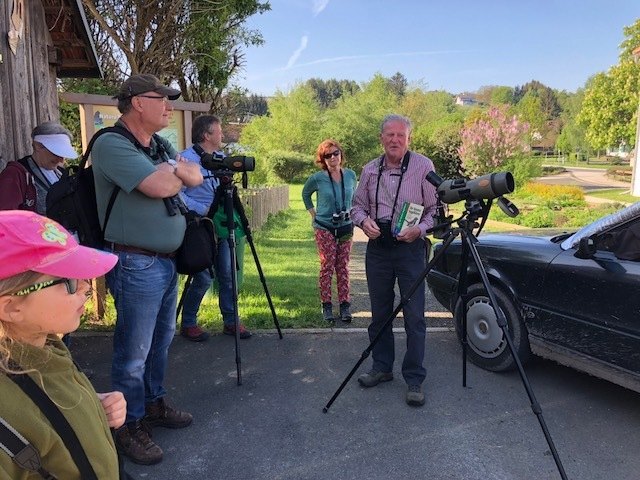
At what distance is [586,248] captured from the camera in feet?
11.1

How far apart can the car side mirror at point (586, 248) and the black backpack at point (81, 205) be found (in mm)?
2819

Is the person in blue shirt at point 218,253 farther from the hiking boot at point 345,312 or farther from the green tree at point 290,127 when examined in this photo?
the green tree at point 290,127

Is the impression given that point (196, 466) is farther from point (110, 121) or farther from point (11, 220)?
point (110, 121)

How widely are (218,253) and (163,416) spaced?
1.79 m

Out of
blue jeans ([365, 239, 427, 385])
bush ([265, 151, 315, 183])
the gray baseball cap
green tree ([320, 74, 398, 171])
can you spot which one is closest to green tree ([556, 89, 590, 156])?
green tree ([320, 74, 398, 171])

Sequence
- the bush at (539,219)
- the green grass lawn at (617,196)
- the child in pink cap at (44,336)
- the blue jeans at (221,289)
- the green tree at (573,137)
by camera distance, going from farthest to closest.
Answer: the green tree at (573,137), the green grass lawn at (617,196), the bush at (539,219), the blue jeans at (221,289), the child in pink cap at (44,336)

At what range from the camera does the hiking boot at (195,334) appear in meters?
4.77

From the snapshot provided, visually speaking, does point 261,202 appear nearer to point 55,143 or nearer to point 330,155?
point 330,155

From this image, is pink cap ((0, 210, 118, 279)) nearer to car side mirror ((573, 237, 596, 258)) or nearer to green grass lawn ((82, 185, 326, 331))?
Result: car side mirror ((573, 237, 596, 258))

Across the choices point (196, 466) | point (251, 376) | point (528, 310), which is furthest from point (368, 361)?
point (196, 466)

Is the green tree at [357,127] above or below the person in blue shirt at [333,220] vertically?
above

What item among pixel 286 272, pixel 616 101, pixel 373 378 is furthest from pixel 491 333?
pixel 616 101

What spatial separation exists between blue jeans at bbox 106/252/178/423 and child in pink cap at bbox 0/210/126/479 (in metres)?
1.28

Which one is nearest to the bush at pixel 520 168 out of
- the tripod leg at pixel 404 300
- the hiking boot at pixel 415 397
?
the hiking boot at pixel 415 397
